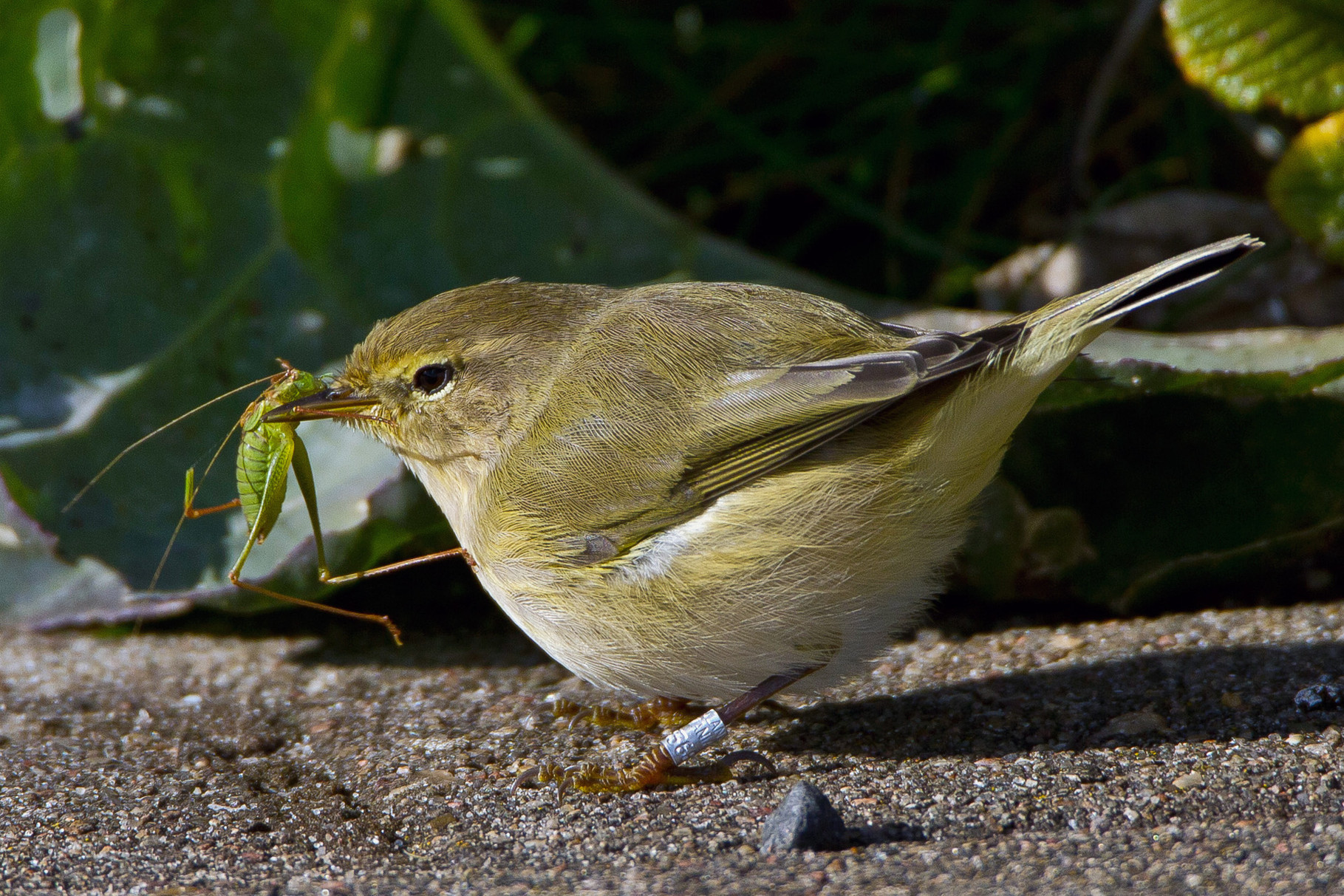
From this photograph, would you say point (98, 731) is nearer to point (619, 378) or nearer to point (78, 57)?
point (619, 378)

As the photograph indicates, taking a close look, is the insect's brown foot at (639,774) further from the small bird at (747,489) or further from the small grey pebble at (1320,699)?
the small grey pebble at (1320,699)

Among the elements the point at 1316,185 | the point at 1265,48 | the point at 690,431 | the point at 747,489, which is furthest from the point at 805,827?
the point at 1265,48

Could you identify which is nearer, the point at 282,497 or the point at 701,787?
the point at 701,787

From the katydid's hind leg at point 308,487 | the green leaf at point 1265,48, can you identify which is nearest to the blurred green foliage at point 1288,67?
the green leaf at point 1265,48

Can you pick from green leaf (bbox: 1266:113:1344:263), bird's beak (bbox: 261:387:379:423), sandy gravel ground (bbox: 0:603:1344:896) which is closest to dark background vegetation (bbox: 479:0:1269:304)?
green leaf (bbox: 1266:113:1344:263)

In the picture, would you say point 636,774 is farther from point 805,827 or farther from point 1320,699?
point 1320,699
